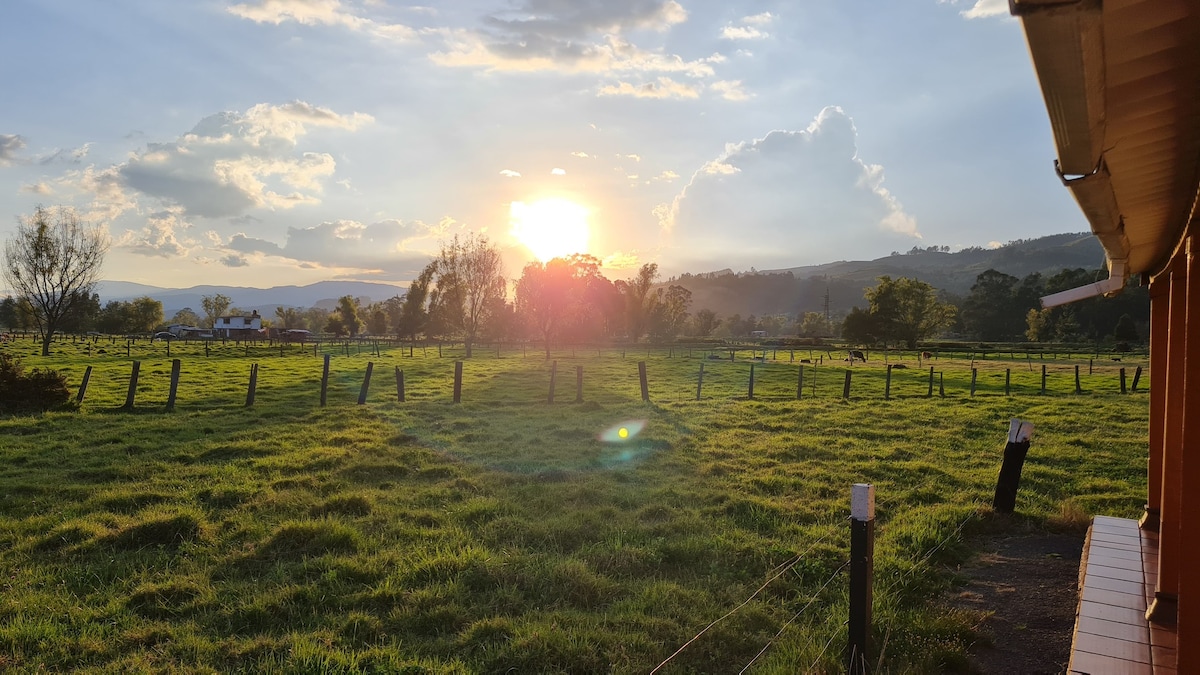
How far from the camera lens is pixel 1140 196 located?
3.26 meters

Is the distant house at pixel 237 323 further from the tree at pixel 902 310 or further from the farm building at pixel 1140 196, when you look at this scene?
the farm building at pixel 1140 196

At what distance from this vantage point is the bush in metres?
16.4

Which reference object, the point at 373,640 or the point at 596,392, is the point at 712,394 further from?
the point at 373,640

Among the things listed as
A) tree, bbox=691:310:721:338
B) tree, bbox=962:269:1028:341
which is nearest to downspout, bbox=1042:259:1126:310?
tree, bbox=962:269:1028:341

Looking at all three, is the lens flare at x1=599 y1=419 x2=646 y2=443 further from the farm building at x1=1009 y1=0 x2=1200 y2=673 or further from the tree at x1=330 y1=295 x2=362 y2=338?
the tree at x1=330 y1=295 x2=362 y2=338

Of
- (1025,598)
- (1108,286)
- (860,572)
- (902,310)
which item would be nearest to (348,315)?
(902,310)

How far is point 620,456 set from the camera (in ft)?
41.1

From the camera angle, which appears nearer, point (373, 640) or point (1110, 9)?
point (1110, 9)

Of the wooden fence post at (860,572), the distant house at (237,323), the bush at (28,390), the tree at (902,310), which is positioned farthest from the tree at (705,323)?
the wooden fence post at (860,572)

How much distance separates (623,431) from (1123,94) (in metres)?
13.5

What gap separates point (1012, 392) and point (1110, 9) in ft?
98.4

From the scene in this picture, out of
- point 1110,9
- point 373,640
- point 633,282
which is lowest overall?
point 373,640

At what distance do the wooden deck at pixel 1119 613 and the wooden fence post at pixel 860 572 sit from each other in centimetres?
127

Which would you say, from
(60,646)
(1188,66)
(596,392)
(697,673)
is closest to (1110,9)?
(1188,66)
